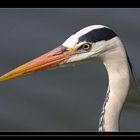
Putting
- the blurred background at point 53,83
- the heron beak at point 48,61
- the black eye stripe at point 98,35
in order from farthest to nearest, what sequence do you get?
the blurred background at point 53,83, the heron beak at point 48,61, the black eye stripe at point 98,35

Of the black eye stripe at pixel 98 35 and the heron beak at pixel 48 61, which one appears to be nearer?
the black eye stripe at pixel 98 35

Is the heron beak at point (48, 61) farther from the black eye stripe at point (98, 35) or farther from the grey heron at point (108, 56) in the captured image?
the black eye stripe at point (98, 35)

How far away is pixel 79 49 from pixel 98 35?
0.17 meters

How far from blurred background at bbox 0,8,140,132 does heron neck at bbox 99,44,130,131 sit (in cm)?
179

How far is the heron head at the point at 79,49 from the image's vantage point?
329 centimetres

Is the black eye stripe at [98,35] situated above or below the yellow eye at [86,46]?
above

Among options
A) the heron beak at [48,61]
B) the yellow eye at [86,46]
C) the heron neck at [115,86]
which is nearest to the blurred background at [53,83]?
the heron beak at [48,61]

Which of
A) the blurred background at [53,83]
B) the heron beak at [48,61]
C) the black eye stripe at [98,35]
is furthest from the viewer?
the blurred background at [53,83]

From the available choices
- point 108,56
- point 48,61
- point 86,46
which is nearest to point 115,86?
point 108,56

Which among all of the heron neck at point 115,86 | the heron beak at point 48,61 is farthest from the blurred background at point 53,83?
the heron neck at point 115,86

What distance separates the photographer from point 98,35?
3289mm

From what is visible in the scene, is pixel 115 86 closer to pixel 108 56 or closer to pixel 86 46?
pixel 108 56
